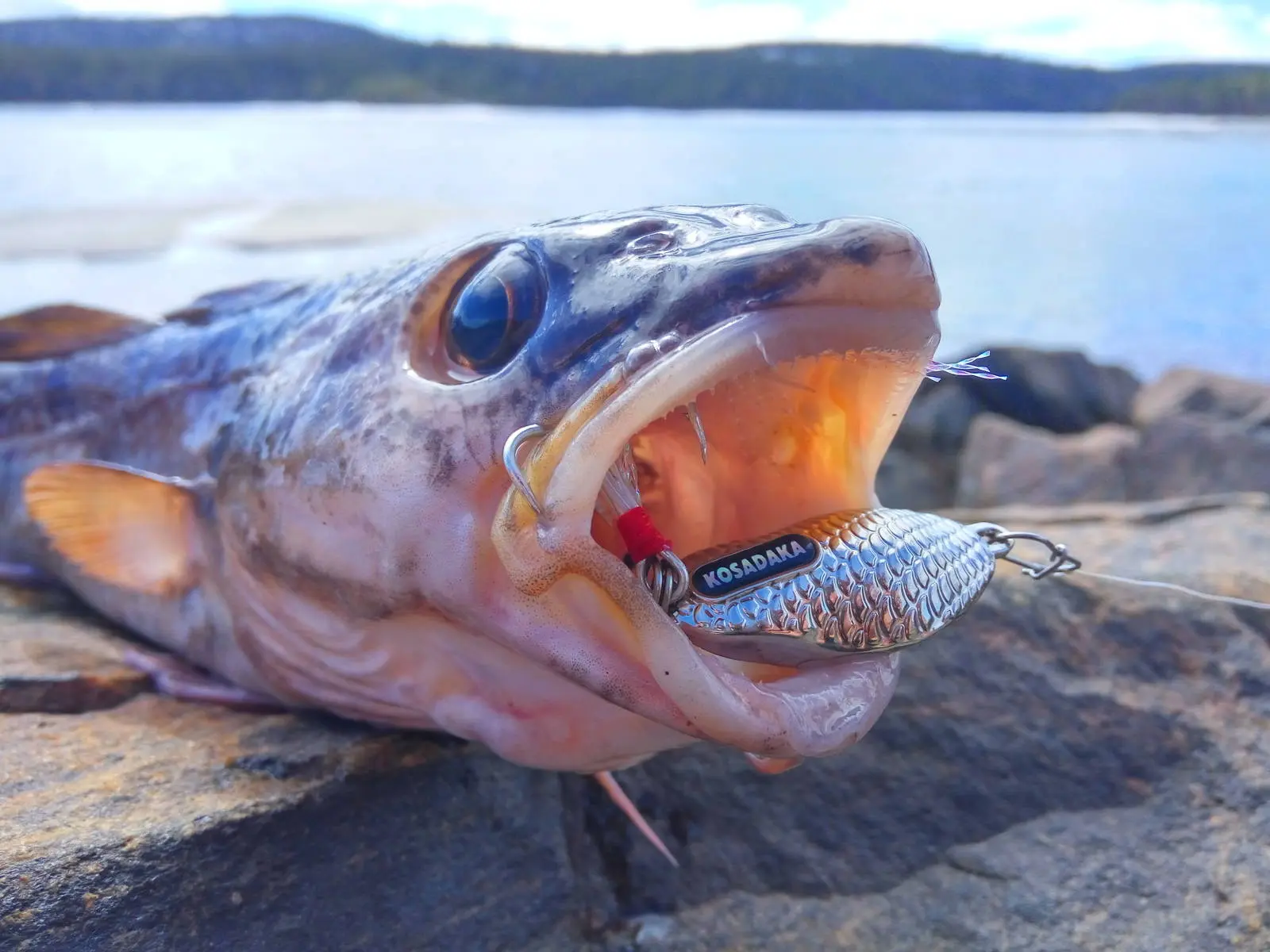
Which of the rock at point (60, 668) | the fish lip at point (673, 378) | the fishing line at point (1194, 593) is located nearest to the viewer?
the fish lip at point (673, 378)

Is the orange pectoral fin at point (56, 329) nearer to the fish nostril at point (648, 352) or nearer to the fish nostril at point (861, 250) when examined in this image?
the fish nostril at point (648, 352)

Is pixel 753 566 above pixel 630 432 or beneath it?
beneath

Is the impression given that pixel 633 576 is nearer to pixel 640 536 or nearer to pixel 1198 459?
pixel 640 536

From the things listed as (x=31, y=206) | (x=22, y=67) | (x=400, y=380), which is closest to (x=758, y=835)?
(x=400, y=380)

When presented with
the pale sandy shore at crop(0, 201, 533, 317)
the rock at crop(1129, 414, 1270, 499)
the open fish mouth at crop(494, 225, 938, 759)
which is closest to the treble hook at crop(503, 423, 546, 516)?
the open fish mouth at crop(494, 225, 938, 759)

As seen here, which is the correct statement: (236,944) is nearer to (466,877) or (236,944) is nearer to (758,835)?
(466,877)

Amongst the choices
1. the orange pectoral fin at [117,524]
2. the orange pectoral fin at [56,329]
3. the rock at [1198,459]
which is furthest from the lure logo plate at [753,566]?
the rock at [1198,459]

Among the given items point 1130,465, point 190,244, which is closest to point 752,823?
point 1130,465
